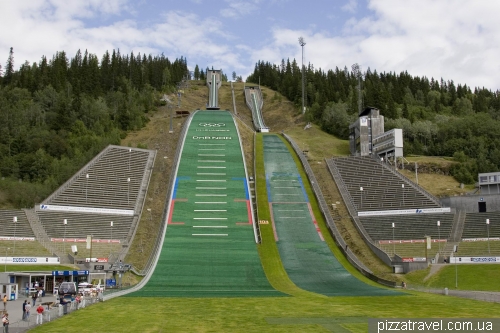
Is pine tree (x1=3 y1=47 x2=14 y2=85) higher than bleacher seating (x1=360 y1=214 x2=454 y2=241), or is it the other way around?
pine tree (x1=3 y1=47 x2=14 y2=85)

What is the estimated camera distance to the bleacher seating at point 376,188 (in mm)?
55719

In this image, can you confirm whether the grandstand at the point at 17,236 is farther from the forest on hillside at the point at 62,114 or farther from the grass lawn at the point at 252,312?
the grass lawn at the point at 252,312

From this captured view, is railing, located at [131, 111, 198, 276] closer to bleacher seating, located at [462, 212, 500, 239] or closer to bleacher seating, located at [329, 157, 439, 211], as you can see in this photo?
bleacher seating, located at [329, 157, 439, 211]

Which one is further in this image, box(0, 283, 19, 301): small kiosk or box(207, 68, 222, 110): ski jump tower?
box(207, 68, 222, 110): ski jump tower

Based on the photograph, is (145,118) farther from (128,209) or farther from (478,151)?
(478,151)

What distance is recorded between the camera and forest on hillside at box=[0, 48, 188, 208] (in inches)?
2616

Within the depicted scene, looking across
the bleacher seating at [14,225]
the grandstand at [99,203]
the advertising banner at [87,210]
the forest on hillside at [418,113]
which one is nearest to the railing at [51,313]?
the grandstand at [99,203]

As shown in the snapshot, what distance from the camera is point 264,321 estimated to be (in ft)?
73.0

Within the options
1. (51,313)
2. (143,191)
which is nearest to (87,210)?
(143,191)

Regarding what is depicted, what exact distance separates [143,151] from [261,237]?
26.4 m

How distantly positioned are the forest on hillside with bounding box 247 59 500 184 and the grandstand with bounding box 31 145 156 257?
129 ft

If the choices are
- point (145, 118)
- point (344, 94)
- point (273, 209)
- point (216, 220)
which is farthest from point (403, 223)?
point (344, 94)

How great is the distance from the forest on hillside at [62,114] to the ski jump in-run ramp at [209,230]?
1437 centimetres

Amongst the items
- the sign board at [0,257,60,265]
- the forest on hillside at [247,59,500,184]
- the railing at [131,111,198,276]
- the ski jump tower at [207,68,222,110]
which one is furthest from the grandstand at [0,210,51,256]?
the ski jump tower at [207,68,222,110]
